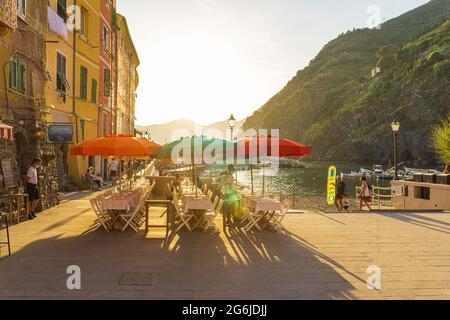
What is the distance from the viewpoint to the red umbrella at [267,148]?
951 centimetres

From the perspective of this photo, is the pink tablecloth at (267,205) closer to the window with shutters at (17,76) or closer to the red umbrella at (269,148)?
the red umbrella at (269,148)

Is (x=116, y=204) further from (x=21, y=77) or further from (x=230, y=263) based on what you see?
(x=21, y=77)

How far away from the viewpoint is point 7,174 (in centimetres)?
1152

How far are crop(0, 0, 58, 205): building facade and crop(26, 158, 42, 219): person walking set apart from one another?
367 mm

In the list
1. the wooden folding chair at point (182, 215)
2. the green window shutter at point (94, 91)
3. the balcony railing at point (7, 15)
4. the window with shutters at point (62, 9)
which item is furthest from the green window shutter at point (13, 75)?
the green window shutter at point (94, 91)

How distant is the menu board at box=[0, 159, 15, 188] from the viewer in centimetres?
1120

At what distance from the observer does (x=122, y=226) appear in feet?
35.1

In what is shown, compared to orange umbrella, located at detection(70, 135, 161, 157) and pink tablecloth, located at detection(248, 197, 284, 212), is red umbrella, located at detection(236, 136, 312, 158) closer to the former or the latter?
pink tablecloth, located at detection(248, 197, 284, 212)

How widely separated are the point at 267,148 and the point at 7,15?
24.9ft

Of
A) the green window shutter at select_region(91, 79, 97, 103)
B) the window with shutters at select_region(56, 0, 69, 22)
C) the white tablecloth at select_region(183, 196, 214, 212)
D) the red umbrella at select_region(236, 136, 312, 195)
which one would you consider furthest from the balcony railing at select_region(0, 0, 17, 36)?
the green window shutter at select_region(91, 79, 97, 103)

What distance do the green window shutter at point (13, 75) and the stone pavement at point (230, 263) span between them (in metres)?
4.24

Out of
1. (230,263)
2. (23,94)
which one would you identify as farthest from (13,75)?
(230,263)
